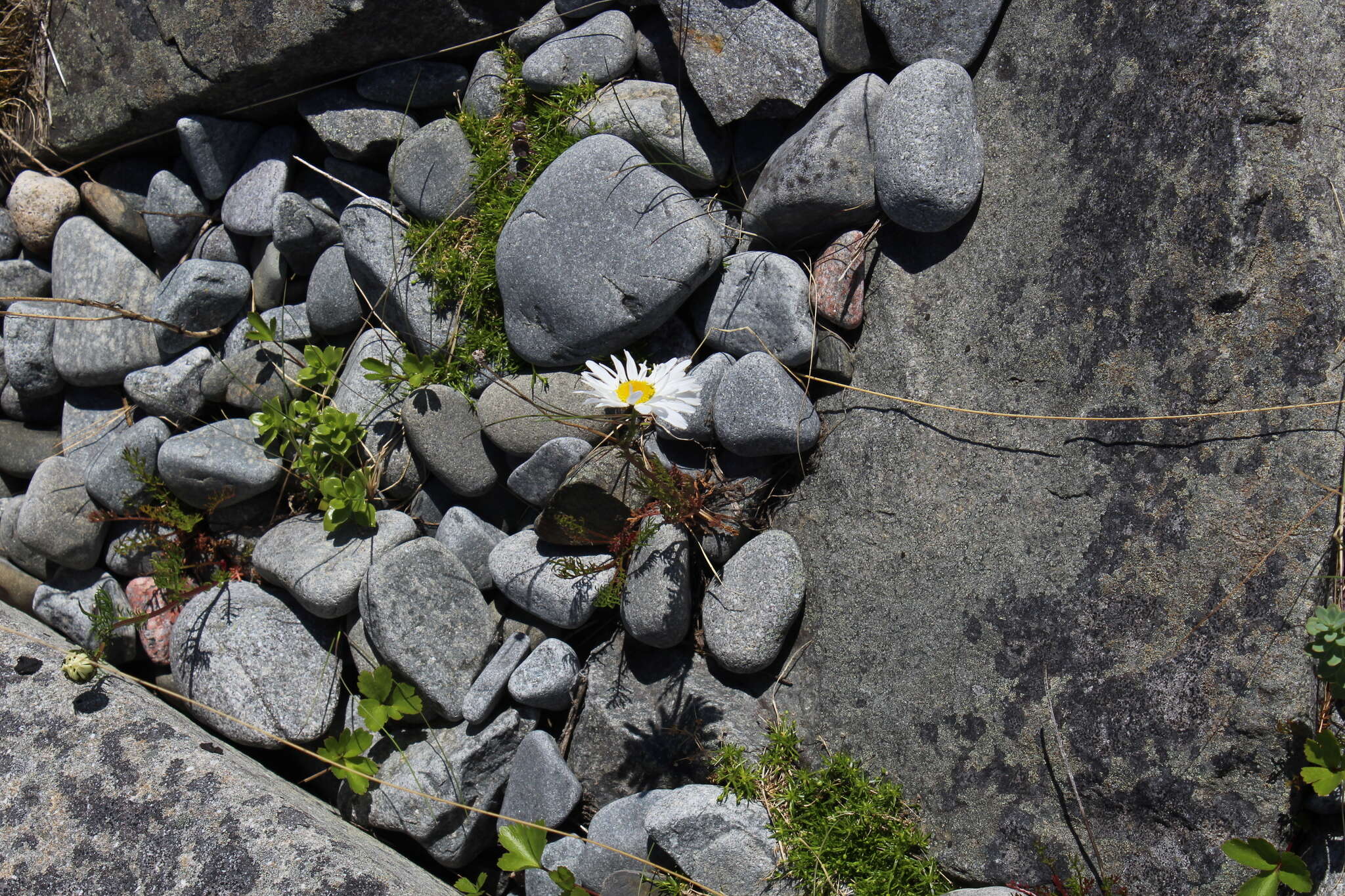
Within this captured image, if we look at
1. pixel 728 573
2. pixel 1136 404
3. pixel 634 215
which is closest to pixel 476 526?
pixel 728 573

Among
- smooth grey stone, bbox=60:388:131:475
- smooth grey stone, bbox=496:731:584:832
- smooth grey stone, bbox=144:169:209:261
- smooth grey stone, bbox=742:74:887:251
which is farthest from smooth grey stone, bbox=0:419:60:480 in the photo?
smooth grey stone, bbox=742:74:887:251

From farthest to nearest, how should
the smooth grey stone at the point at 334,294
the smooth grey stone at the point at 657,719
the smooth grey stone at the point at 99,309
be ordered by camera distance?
the smooth grey stone at the point at 99,309 → the smooth grey stone at the point at 334,294 → the smooth grey stone at the point at 657,719

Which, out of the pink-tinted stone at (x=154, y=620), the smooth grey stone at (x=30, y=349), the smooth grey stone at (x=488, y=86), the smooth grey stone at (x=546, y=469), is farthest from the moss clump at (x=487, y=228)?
the smooth grey stone at (x=30, y=349)

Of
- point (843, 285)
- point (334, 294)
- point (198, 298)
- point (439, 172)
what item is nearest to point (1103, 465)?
point (843, 285)

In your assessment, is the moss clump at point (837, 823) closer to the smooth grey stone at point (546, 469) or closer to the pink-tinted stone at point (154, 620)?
the smooth grey stone at point (546, 469)

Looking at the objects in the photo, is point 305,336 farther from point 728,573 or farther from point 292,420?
point 728,573

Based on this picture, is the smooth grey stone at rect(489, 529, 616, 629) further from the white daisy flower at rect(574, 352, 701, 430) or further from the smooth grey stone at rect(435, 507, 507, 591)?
the white daisy flower at rect(574, 352, 701, 430)
